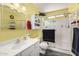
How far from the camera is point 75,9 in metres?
1.70

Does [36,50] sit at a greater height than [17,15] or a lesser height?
lesser

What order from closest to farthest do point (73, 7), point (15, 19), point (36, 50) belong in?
point (73, 7) → point (15, 19) → point (36, 50)

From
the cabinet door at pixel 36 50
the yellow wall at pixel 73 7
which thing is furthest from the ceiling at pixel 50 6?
the cabinet door at pixel 36 50

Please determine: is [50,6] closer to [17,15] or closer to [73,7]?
[73,7]

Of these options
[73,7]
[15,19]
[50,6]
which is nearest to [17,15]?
[15,19]

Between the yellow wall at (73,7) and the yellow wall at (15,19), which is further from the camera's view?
the yellow wall at (15,19)

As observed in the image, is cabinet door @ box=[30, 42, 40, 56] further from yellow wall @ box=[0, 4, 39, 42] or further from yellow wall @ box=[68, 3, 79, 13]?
yellow wall @ box=[68, 3, 79, 13]

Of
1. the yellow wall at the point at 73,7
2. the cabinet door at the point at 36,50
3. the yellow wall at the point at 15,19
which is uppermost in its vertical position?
the yellow wall at the point at 73,7

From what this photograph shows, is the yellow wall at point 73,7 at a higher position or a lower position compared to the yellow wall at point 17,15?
higher

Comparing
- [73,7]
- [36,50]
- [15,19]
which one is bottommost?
[36,50]

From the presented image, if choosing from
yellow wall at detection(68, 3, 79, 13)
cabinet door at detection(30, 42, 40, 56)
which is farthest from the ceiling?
cabinet door at detection(30, 42, 40, 56)

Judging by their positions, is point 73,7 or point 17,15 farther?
point 17,15

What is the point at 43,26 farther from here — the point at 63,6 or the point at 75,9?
the point at 75,9

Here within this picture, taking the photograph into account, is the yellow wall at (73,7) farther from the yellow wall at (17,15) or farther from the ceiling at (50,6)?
the yellow wall at (17,15)
